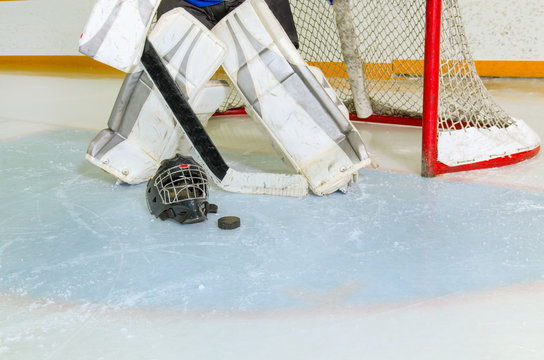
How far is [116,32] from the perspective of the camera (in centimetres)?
156

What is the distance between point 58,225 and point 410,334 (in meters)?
1.00

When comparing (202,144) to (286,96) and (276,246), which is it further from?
(276,246)

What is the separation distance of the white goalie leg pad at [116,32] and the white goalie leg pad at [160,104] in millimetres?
191

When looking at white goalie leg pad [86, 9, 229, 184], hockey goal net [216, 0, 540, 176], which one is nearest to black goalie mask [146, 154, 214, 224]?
white goalie leg pad [86, 9, 229, 184]

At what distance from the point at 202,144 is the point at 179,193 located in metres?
0.25

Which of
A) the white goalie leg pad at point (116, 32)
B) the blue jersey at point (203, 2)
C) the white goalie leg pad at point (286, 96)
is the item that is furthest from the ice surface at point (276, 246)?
the blue jersey at point (203, 2)

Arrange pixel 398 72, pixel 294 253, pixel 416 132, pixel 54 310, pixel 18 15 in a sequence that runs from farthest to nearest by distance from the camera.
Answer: pixel 18 15, pixel 398 72, pixel 416 132, pixel 294 253, pixel 54 310

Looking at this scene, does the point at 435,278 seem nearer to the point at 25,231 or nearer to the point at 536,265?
the point at 536,265

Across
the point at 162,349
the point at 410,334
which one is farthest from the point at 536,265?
the point at 162,349

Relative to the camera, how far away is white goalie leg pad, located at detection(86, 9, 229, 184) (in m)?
1.77

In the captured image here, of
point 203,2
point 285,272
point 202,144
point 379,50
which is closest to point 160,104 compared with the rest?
point 202,144

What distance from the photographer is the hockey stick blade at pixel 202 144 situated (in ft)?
5.60

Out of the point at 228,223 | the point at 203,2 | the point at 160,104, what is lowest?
the point at 228,223

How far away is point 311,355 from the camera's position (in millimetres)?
909
